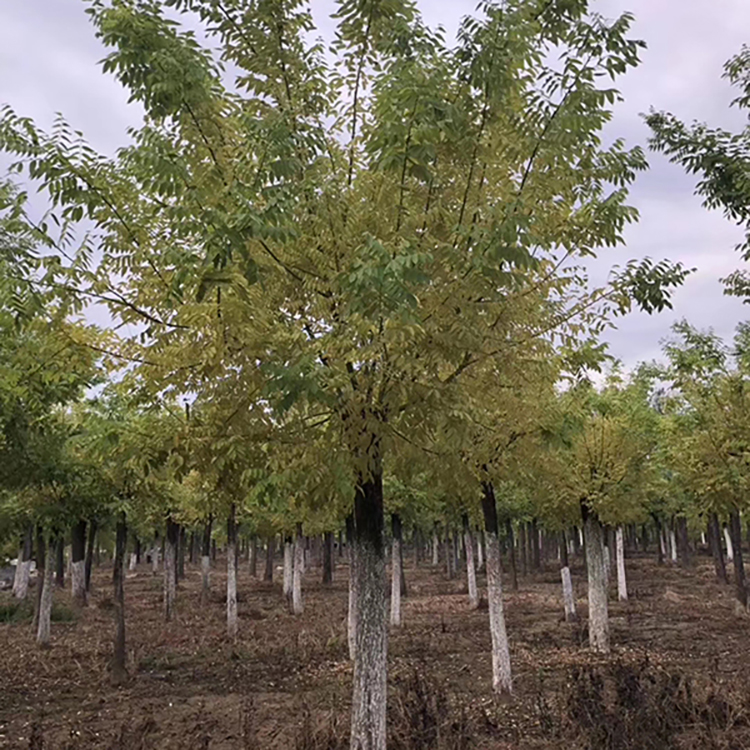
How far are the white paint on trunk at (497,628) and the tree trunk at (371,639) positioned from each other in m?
5.63

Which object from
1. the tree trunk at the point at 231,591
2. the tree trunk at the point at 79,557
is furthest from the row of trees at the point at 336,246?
the tree trunk at the point at 79,557

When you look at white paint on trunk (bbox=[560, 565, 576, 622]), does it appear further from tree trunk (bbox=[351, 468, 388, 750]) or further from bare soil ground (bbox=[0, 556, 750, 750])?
tree trunk (bbox=[351, 468, 388, 750])

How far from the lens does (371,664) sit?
6.28m

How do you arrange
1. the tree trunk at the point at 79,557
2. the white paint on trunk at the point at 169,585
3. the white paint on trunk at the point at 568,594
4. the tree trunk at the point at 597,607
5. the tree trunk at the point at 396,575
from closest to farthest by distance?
1. the tree trunk at the point at 597,607
2. the white paint on trunk at the point at 568,594
3. the tree trunk at the point at 396,575
4. the tree trunk at the point at 79,557
5. the white paint on trunk at the point at 169,585


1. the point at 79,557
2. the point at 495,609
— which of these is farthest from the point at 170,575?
the point at 495,609

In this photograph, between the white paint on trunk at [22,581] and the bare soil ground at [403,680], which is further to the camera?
the white paint on trunk at [22,581]

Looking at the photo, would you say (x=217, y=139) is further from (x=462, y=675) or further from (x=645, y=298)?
(x=462, y=675)

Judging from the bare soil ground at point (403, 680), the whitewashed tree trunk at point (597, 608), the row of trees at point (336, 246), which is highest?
the row of trees at point (336, 246)

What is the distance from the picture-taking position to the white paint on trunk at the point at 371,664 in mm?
6199

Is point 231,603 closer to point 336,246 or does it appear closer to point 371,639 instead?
point 371,639

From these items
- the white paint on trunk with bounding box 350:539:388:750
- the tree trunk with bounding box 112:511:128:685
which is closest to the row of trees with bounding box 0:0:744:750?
the white paint on trunk with bounding box 350:539:388:750

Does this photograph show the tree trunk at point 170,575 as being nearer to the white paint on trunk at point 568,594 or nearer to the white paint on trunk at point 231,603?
the white paint on trunk at point 231,603

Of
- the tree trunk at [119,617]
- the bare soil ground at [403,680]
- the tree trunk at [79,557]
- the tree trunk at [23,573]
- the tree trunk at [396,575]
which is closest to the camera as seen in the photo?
the bare soil ground at [403,680]

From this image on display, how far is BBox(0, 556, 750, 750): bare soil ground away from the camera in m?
8.61
